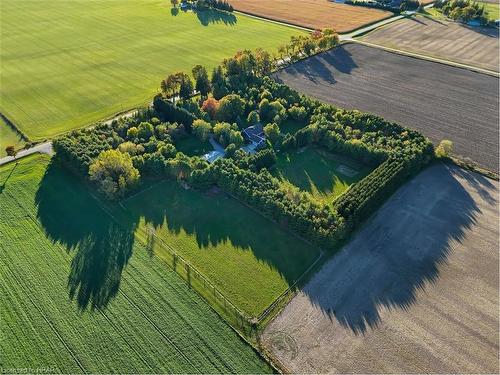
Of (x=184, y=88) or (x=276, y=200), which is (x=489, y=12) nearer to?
(x=184, y=88)

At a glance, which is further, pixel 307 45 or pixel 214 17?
pixel 214 17

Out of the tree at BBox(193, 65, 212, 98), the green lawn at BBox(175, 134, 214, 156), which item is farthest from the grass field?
the green lawn at BBox(175, 134, 214, 156)

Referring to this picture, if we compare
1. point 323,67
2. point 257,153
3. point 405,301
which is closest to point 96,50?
point 323,67

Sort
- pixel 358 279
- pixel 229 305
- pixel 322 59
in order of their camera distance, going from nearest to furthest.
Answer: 1. pixel 229 305
2. pixel 358 279
3. pixel 322 59

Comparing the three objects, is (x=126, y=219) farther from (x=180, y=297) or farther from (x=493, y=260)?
(x=493, y=260)

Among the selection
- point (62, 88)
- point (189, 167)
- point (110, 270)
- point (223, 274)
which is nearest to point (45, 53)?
point (62, 88)

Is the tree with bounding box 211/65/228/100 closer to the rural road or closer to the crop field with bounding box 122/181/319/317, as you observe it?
the crop field with bounding box 122/181/319/317
